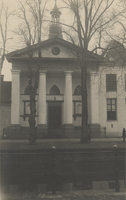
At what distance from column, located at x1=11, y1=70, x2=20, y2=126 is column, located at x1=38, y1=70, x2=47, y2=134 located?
2355mm

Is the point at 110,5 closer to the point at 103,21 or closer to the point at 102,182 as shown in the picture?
the point at 103,21

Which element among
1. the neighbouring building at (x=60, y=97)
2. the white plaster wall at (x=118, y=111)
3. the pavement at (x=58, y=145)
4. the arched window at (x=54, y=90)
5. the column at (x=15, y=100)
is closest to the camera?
the pavement at (x=58, y=145)

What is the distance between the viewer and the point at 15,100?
24219 mm

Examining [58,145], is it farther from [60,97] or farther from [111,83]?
[111,83]

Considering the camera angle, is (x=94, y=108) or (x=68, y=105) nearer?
(x=68, y=105)

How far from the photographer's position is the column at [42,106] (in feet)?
77.6

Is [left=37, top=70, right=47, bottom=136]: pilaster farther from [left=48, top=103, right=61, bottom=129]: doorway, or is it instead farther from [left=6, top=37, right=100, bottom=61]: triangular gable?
[left=48, top=103, right=61, bottom=129]: doorway

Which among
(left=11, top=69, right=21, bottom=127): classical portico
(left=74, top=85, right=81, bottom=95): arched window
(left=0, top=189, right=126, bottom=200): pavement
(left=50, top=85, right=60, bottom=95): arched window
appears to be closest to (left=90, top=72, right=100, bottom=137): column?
(left=74, top=85, right=81, bottom=95): arched window

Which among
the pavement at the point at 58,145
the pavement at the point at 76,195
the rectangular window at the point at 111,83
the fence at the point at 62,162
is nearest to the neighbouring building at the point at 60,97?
the rectangular window at the point at 111,83

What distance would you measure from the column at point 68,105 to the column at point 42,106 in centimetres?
231

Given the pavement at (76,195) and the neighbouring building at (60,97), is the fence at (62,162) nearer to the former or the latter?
the pavement at (76,195)

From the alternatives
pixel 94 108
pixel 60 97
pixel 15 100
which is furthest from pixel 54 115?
pixel 15 100

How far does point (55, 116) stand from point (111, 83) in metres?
7.81

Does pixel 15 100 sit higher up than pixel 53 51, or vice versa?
pixel 53 51
